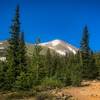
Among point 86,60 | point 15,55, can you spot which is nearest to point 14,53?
point 15,55

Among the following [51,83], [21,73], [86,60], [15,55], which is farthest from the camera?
[86,60]

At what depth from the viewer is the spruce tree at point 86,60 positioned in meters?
82.3

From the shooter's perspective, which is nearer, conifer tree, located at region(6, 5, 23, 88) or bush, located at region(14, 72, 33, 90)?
bush, located at region(14, 72, 33, 90)

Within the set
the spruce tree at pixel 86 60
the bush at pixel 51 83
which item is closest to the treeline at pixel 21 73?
the bush at pixel 51 83

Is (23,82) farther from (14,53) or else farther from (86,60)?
(86,60)

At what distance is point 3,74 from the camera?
156ft

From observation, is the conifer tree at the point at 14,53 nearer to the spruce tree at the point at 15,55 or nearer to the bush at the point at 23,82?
the spruce tree at the point at 15,55

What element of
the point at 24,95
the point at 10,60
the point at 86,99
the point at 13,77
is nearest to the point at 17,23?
the point at 10,60

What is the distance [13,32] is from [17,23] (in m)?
1.72

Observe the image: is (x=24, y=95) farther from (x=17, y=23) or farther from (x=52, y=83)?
(x=17, y=23)

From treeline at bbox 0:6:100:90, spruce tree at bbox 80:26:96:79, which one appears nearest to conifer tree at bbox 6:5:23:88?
treeline at bbox 0:6:100:90

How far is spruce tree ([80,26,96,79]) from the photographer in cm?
8231

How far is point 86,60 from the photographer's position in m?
84.6

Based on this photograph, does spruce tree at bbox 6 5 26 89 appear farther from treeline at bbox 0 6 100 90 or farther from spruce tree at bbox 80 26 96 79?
spruce tree at bbox 80 26 96 79
